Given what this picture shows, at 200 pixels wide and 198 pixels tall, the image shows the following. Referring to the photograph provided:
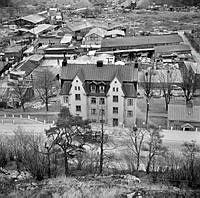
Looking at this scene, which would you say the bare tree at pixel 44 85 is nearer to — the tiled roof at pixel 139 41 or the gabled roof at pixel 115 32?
the tiled roof at pixel 139 41

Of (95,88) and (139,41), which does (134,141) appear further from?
(139,41)

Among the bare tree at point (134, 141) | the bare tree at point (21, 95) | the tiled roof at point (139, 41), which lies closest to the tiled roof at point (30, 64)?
the bare tree at point (21, 95)

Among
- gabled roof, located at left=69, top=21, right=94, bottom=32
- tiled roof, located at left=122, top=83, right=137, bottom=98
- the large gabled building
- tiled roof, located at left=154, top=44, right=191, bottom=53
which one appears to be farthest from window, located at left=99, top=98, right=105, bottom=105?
gabled roof, located at left=69, top=21, right=94, bottom=32

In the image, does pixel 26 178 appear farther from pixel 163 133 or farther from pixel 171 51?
pixel 171 51

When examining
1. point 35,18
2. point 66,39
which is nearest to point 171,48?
point 66,39

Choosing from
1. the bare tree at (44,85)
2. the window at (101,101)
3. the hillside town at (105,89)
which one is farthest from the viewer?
the bare tree at (44,85)

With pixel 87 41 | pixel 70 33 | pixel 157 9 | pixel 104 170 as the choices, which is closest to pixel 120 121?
pixel 104 170

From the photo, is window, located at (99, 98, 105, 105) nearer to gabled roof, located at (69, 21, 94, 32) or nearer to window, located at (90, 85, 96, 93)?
window, located at (90, 85, 96, 93)
